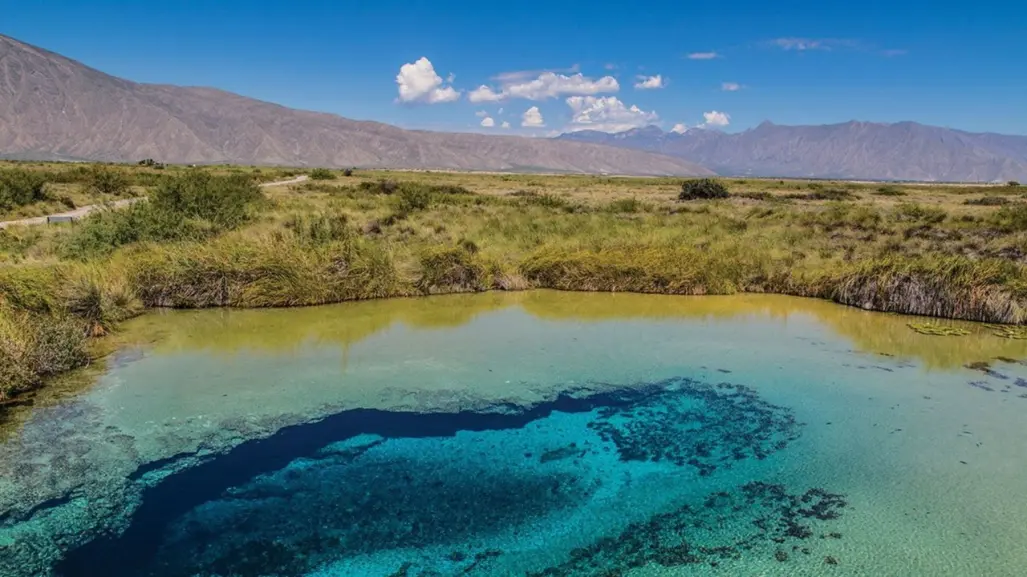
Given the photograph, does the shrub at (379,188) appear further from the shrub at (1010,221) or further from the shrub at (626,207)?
the shrub at (1010,221)

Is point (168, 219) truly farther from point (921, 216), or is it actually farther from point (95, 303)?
point (921, 216)

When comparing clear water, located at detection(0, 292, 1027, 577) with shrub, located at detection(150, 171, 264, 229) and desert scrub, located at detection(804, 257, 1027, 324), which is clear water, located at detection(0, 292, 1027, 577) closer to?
desert scrub, located at detection(804, 257, 1027, 324)

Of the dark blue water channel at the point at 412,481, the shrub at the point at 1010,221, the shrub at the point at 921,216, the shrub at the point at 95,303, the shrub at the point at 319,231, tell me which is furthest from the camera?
the shrub at the point at 921,216

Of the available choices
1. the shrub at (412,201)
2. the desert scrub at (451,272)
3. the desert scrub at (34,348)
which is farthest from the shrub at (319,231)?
the shrub at (412,201)

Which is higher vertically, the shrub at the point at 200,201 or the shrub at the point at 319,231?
the shrub at the point at 200,201

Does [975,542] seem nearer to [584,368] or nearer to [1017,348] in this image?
[584,368]

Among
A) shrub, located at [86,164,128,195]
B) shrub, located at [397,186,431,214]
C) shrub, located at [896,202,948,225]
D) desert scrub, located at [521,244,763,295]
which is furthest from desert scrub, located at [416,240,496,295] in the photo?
shrub, located at [86,164,128,195]

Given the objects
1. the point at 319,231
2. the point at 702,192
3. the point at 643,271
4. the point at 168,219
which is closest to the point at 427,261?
the point at 319,231
